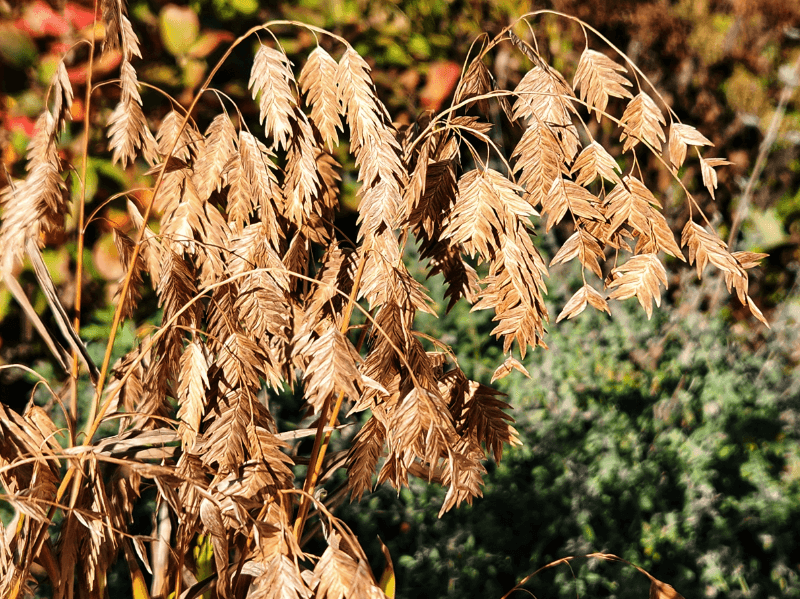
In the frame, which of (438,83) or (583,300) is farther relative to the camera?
(438,83)

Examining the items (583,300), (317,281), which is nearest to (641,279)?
(583,300)

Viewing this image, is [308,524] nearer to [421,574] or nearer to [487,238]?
[421,574]

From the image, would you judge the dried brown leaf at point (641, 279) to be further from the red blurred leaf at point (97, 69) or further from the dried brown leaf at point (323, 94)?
the red blurred leaf at point (97, 69)

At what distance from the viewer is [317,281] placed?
681mm

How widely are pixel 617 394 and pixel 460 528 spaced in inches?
25.6

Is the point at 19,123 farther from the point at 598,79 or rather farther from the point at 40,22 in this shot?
the point at 598,79

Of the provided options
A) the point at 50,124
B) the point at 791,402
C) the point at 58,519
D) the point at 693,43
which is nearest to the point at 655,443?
the point at 791,402

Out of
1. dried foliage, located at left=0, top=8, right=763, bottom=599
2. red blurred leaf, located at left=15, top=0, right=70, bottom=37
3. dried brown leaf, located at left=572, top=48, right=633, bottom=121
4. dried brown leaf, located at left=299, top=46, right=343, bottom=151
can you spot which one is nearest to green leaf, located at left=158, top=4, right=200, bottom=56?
red blurred leaf, located at left=15, top=0, right=70, bottom=37

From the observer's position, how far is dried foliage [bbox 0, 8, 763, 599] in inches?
27.9

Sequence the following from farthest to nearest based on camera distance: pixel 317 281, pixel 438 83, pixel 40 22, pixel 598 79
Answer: pixel 438 83
pixel 40 22
pixel 598 79
pixel 317 281

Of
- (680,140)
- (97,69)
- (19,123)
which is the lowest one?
(19,123)

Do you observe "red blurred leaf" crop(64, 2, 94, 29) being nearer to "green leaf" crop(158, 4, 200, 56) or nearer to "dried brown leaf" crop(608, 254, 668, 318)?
"green leaf" crop(158, 4, 200, 56)

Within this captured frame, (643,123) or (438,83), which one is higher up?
(643,123)

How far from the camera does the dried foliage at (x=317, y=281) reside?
71 centimetres
